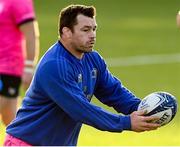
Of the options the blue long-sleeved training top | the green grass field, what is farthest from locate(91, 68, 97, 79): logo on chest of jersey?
the green grass field

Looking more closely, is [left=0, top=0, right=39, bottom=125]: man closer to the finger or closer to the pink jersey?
the pink jersey

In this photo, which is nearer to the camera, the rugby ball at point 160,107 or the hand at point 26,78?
the rugby ball at point 160,107

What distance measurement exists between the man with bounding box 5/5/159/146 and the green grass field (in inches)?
171

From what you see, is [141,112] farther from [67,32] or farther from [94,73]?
[67,32]

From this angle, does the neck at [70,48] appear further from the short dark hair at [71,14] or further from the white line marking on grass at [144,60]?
the white line marking on grass at [144,60]

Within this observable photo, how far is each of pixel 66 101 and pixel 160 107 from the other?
0.90 m

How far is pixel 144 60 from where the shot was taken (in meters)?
21.3

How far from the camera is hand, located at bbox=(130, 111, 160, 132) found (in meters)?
8.88

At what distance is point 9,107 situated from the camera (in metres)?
12.2

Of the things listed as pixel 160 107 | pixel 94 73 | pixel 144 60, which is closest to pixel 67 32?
pixel 94 73

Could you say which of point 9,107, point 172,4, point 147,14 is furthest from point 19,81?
point 172,4

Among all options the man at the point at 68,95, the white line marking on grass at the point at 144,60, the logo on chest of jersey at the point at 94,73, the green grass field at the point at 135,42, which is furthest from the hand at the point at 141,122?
the white line marking on grass at the point at 144,60

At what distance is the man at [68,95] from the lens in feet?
29.1

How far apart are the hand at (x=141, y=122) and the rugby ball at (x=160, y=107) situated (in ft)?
0.31
